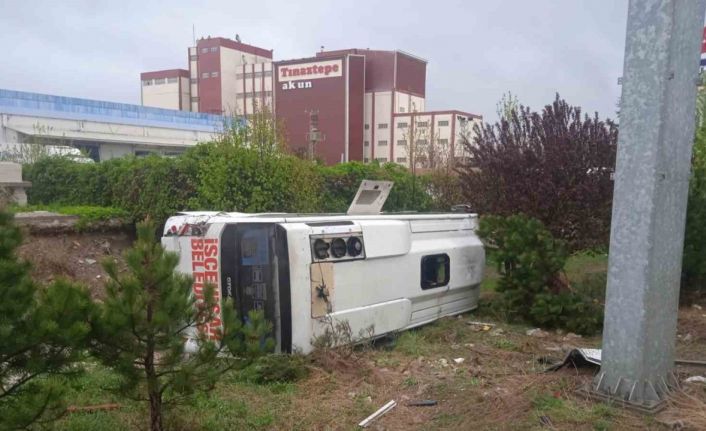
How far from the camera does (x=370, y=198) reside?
758 centimetres

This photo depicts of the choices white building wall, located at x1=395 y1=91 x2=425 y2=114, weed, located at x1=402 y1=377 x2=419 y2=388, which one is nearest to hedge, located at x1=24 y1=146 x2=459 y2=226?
weed, located at x1=402 y1=377 x2=419 y2=388

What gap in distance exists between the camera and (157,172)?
40.1 ft

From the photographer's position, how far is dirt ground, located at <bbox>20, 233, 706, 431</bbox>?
13.0 feet

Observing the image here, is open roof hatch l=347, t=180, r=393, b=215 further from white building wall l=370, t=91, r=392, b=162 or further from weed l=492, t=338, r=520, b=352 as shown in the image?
white building wall l=370, t=91, r=392, b=162

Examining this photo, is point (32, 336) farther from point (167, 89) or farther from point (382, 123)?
point (167, 89)

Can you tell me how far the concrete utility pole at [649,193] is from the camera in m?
3.89

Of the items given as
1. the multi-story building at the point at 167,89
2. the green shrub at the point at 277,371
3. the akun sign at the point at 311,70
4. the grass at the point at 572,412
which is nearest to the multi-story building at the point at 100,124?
the akun sign at the point at 311,70

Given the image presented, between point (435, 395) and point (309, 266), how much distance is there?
1704mm

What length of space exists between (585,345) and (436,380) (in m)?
2.64

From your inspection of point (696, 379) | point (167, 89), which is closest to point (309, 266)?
point (696, 379)

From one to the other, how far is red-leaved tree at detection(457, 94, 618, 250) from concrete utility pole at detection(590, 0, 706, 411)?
14.6 feet

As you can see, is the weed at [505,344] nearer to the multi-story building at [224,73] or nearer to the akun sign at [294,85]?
the akun sign at [294,85]

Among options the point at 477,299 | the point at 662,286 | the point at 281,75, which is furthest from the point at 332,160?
the point at 662,286

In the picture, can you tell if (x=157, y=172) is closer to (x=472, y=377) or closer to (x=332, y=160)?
(x=472, y=377)
